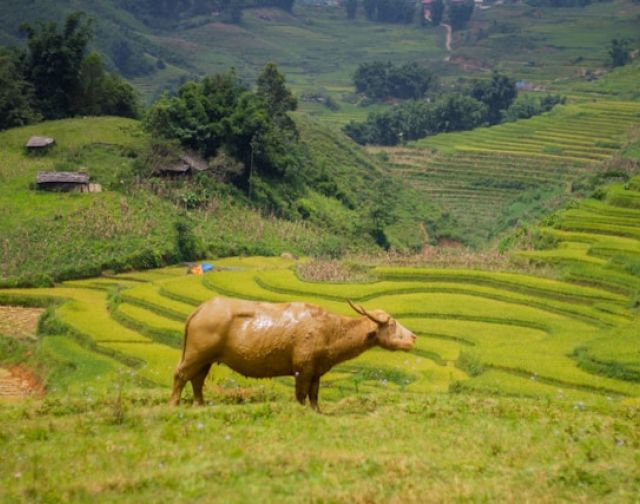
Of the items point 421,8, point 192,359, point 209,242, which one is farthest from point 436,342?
point 421,8

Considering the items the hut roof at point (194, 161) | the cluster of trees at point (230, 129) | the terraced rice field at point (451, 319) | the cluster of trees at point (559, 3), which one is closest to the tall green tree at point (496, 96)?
the cluster of trees at point (230, 129)

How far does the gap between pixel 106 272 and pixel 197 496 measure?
30.6m

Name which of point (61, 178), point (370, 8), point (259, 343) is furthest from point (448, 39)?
point (259, 343)

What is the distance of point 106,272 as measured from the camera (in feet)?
129

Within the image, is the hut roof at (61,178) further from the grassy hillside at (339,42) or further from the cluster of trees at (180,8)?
the cluster of trees at (180,8)

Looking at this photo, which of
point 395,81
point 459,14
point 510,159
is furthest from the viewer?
point 459,14

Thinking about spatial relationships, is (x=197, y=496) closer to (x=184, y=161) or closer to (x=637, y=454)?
(x=637, y=454)

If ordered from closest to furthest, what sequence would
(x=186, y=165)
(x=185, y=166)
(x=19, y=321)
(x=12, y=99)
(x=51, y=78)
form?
(x=19, y=321), (x=185, y=166), (x=186, y=165), (x=12, y=99), (x=51, y=78)

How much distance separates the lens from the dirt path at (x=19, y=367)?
77.6 ft

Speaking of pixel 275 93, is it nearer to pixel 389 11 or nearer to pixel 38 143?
pixel 38 143

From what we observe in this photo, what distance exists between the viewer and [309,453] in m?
10.7

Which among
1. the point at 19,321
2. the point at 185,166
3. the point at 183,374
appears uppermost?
the point at 183,374

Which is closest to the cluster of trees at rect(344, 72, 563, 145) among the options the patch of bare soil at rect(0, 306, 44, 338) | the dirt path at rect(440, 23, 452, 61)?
the dirt path at rect(440, 23, 452, 61)

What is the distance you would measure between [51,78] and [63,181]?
14648 millimetres
